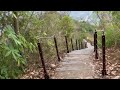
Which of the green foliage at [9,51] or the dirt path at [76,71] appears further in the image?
the dirt path at [76,71]

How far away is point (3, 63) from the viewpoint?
4.40 m

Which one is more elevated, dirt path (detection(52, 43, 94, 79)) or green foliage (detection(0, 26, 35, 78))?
green foliage (detection(0, 26, 35, 78))

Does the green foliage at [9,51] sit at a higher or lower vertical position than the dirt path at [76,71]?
higher

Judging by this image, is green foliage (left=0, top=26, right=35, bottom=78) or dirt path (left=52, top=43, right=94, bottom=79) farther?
dirt path (left=52, top=43, right=94, bottom=79)

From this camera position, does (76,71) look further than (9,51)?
Yes

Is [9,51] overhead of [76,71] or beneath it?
overhead

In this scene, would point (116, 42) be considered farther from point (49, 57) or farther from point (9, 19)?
point (9, 19)

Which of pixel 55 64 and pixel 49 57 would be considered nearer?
pixel 55 64

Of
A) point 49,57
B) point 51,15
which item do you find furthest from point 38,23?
point 51,15
